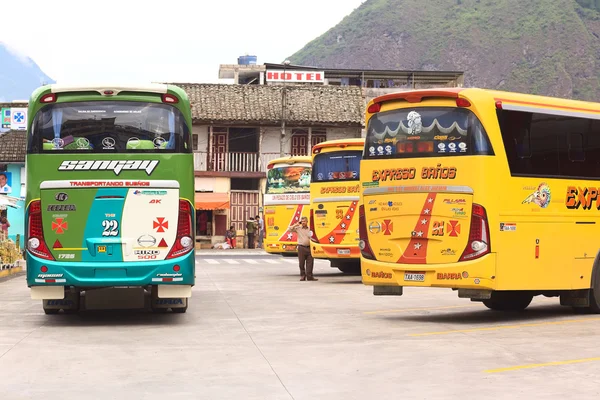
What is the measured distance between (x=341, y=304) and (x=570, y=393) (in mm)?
11050

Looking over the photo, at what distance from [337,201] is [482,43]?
105920 millimetres

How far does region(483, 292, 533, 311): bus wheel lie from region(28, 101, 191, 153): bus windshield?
6.22 m

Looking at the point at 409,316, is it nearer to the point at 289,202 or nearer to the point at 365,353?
the point at 365,353

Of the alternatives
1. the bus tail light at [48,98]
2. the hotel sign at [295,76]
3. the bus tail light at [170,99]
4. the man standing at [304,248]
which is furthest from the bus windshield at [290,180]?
the hotel sign at [295,76]

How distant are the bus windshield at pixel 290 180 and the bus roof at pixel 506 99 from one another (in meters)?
16.4

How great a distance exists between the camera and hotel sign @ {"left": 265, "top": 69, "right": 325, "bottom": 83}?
64.1 metres

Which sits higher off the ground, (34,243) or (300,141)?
(300,141)

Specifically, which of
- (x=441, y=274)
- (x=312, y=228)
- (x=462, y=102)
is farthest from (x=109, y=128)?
(x=312, y=228)

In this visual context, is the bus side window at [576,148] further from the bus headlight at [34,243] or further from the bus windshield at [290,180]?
the bus windshield at [290,180]

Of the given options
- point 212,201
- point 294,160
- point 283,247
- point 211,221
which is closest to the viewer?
point 283,247

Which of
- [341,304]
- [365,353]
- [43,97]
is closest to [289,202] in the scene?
[341,304]

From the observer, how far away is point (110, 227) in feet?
52.2

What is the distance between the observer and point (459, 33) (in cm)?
13238

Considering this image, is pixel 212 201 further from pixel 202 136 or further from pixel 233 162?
pixel 202 136
